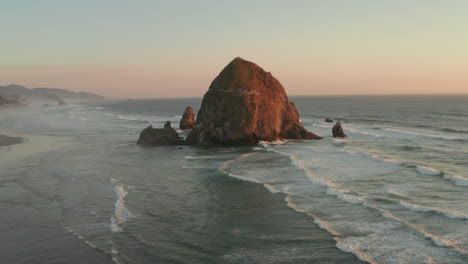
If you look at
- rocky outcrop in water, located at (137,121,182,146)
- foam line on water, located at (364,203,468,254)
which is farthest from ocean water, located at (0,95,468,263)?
rocky outcrop in water, located at (137,121,182,146)

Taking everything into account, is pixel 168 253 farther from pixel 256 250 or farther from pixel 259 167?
pixel 259 167

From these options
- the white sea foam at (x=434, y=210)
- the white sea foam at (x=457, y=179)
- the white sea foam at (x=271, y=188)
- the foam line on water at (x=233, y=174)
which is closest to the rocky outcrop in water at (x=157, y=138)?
the foam line on water at (x=233, y=174)

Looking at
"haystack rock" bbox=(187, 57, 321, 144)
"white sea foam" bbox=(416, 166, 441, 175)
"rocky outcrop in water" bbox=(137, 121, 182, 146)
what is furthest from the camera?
"rocky outcrop in water" bbox=(137, 121, 182, 146)

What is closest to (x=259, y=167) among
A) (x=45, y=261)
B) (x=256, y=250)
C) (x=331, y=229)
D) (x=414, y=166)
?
(x=414, y=166)

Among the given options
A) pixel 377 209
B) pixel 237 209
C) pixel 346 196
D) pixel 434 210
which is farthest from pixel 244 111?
pixel 434 210

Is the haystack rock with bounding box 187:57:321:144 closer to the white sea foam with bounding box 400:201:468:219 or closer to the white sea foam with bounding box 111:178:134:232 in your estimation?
the white sea foam with bounding box 111:178:134:232

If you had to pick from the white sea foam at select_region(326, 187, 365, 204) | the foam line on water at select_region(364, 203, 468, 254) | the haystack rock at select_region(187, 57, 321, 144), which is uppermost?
the haystack rock at select_region(187, 57, 321, 144)
